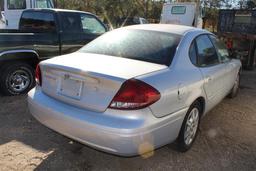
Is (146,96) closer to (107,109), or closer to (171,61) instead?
(107,109)

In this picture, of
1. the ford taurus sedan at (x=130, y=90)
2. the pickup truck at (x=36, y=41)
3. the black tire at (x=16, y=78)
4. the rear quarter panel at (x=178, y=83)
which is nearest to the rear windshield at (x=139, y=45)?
the ford taurus sedan at (x=130, y=90)

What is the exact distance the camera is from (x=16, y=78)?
590 centimetres

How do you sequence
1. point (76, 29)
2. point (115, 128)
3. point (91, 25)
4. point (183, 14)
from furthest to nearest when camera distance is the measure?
point (183, 14)
point (91, 25)
point (76, 29)
point (115, 128)

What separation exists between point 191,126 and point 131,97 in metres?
1.29

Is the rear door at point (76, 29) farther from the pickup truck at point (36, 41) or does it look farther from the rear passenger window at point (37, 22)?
the rear passenger window at point (37, 22)

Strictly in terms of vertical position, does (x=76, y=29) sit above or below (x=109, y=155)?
above

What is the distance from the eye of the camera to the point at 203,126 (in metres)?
4.79

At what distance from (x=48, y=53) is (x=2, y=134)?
2.42 meters

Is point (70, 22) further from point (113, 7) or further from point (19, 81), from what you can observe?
point (113, 7)

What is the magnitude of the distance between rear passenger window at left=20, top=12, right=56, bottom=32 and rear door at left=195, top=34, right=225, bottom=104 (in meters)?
3.54

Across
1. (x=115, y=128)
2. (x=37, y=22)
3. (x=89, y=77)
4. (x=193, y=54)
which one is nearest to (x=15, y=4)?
(x=37, y=22)

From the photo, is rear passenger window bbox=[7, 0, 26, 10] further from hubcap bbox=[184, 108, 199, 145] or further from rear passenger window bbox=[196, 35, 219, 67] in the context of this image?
hubcap bbox=[184, 108, 199, 145]

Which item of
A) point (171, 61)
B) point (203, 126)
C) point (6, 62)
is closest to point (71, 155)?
point (171, 61)

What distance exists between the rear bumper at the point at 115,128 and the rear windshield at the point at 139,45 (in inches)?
28.7
